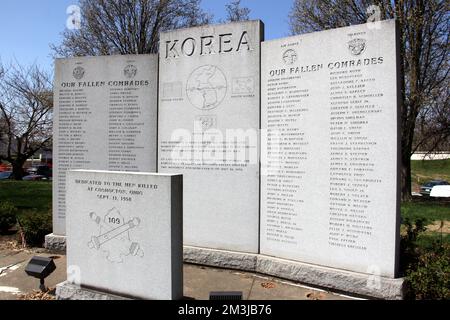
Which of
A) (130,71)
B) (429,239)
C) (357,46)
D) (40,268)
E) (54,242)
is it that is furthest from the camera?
(429,239)

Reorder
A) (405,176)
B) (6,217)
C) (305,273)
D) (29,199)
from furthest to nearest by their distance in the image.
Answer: (405,176) → (29,199) → (6,217) → (305,273)

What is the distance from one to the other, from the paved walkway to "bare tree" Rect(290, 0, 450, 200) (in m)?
10.3

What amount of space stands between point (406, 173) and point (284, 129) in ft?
41.3

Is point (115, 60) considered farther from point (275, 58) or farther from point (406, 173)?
point (406, 173)

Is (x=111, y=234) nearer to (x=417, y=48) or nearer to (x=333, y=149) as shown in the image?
(x=333, y=149)

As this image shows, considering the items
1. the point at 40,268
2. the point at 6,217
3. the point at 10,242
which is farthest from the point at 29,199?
the point at 40,268

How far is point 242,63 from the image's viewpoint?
229 inches

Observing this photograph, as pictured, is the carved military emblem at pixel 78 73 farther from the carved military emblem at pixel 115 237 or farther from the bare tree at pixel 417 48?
the bare tree at pixel 417 48

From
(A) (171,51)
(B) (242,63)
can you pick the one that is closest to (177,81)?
(A) (171,51)

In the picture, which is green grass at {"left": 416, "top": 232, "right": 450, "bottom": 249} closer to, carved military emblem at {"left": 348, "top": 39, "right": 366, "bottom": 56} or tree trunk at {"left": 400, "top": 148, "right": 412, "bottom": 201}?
carved military emblem at {"left": 348, "top": 39, "right": 366, "bottom": 56}

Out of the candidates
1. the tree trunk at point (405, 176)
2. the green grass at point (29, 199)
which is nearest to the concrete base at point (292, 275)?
the green grass at point (29, 199)

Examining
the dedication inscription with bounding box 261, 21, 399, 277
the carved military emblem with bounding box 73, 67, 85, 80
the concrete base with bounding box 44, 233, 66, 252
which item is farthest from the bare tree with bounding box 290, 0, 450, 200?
the concrete base with bounding box 44, 233, 66, 252

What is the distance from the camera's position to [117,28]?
2189cm

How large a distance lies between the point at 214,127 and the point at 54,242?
11.3 feet
